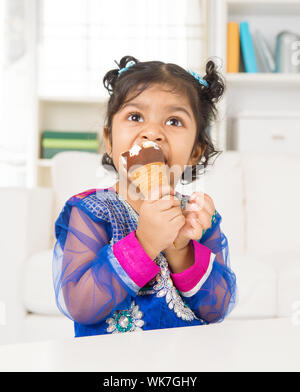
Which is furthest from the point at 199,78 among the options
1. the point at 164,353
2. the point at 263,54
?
the point at 263,54

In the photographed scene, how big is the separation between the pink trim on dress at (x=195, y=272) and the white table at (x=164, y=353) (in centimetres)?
30

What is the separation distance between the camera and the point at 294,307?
150 cm

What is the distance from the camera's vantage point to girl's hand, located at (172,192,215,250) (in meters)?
0.71

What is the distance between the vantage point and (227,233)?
1.88m

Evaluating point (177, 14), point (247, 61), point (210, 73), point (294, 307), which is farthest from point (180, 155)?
point (177, 14)

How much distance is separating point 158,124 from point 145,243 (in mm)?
223

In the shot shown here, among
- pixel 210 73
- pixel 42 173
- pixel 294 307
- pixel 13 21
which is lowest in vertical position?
pixel 294 307

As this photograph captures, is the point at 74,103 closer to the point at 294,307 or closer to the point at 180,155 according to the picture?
the point at 294,307

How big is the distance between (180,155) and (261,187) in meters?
1.19

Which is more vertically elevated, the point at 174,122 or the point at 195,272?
the point at 174,122

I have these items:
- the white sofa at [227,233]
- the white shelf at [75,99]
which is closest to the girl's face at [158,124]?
the white sofa at [227,233]

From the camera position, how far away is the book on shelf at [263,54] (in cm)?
294

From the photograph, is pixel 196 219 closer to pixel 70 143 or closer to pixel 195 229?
pixel 195 229

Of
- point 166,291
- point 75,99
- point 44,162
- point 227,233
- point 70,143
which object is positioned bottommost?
point 227,233
